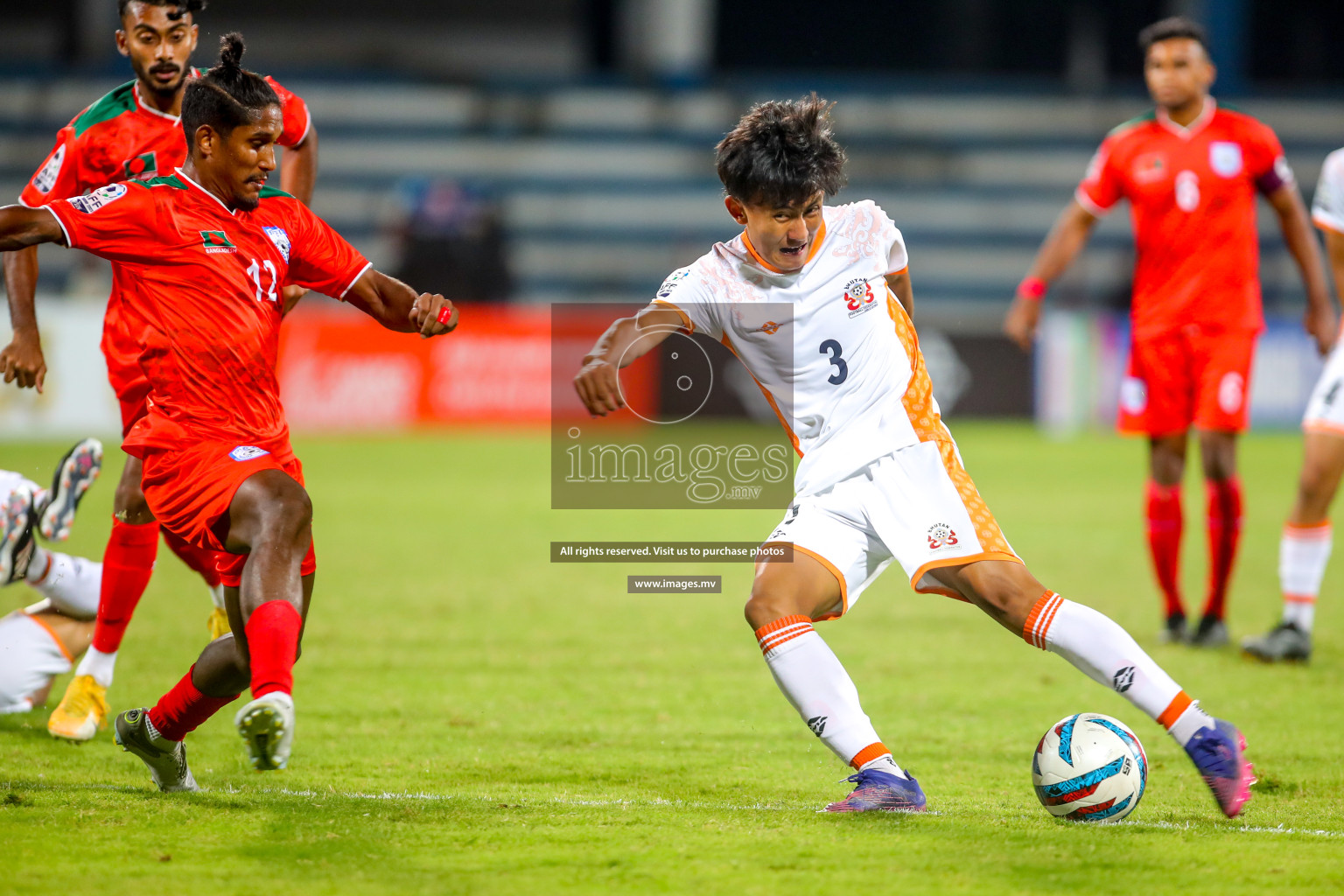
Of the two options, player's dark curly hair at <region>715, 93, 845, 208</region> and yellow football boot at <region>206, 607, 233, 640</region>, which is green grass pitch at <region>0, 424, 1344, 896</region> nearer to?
yellow football boot at <region>206, 607, 233, 640</region>

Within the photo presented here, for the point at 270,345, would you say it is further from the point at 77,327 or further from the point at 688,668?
the point at 77,327

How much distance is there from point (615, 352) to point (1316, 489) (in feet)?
12.6

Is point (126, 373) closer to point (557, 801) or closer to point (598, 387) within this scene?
point (598, 387)

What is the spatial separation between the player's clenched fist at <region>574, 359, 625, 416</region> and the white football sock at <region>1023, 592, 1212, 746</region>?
1.17 meters

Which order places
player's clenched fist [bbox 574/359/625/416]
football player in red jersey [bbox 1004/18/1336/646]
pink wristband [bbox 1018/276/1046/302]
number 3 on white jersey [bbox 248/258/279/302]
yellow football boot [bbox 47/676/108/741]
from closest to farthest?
player's clenched fist [bbox 574/359/625/416] → number 3 on white jersey [bbox 248/258/279/302] → yellow football boot [bbox 47/676/108/741] → pink wristband [bbox 1018/276/1046/302] → football player in red jersey [bbox 1004/18/1336/646]

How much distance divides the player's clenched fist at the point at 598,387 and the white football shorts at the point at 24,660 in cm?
249

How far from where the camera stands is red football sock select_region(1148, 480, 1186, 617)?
21.0 ft

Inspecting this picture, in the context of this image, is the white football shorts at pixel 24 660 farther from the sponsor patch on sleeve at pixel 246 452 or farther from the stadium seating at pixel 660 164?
the stadium seating at pixel 660 164

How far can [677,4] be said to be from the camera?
2269 cm

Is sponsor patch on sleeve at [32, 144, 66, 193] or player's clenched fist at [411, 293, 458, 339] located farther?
sponsor patch on sleeve at [32, 144, 66, 193]

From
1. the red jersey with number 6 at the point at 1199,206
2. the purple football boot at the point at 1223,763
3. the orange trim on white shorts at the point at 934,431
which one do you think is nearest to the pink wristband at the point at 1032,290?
the red jersey with number 6 at the point at 1199,206

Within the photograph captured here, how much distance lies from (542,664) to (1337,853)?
333 centimetres

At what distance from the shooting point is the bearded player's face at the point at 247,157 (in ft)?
11.9

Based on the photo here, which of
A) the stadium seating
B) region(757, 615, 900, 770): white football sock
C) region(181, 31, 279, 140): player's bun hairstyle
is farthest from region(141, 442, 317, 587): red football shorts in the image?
the stadium seating
